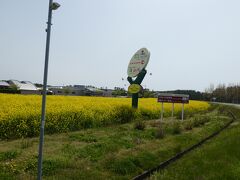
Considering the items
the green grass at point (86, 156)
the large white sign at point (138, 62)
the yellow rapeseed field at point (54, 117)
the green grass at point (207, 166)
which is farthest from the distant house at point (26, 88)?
the green grass at point (207, 166)

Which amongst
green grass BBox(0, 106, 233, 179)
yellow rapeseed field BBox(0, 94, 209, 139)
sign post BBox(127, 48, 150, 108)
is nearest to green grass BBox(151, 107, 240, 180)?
green grass BBox(0, 106, 233, 179)

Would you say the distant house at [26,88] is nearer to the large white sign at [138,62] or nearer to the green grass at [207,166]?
the large white sign at [138,62]

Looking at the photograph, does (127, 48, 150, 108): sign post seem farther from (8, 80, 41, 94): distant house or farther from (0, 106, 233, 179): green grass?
(8, 80, 41, 94): distant house

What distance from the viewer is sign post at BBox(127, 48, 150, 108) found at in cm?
2238

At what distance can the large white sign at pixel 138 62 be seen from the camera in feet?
73.3

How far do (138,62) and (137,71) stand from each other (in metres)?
0.77

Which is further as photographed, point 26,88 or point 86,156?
point 26,88

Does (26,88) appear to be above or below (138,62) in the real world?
below

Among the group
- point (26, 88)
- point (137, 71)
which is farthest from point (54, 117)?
point (26, 88)

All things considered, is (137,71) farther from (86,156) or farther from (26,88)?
(26,88)

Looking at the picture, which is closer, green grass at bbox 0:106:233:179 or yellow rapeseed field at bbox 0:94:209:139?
green grass at bbox 0:106:233:179

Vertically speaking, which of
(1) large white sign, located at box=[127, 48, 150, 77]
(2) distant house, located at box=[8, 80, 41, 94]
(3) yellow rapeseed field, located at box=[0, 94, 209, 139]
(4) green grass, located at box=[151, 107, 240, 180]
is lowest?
(4) green grass, located at box=[151, 107, 240, 180]

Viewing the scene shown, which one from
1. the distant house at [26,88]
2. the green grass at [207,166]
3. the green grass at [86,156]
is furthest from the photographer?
the distant house at [26,88]

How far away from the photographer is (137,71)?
22562 mm
